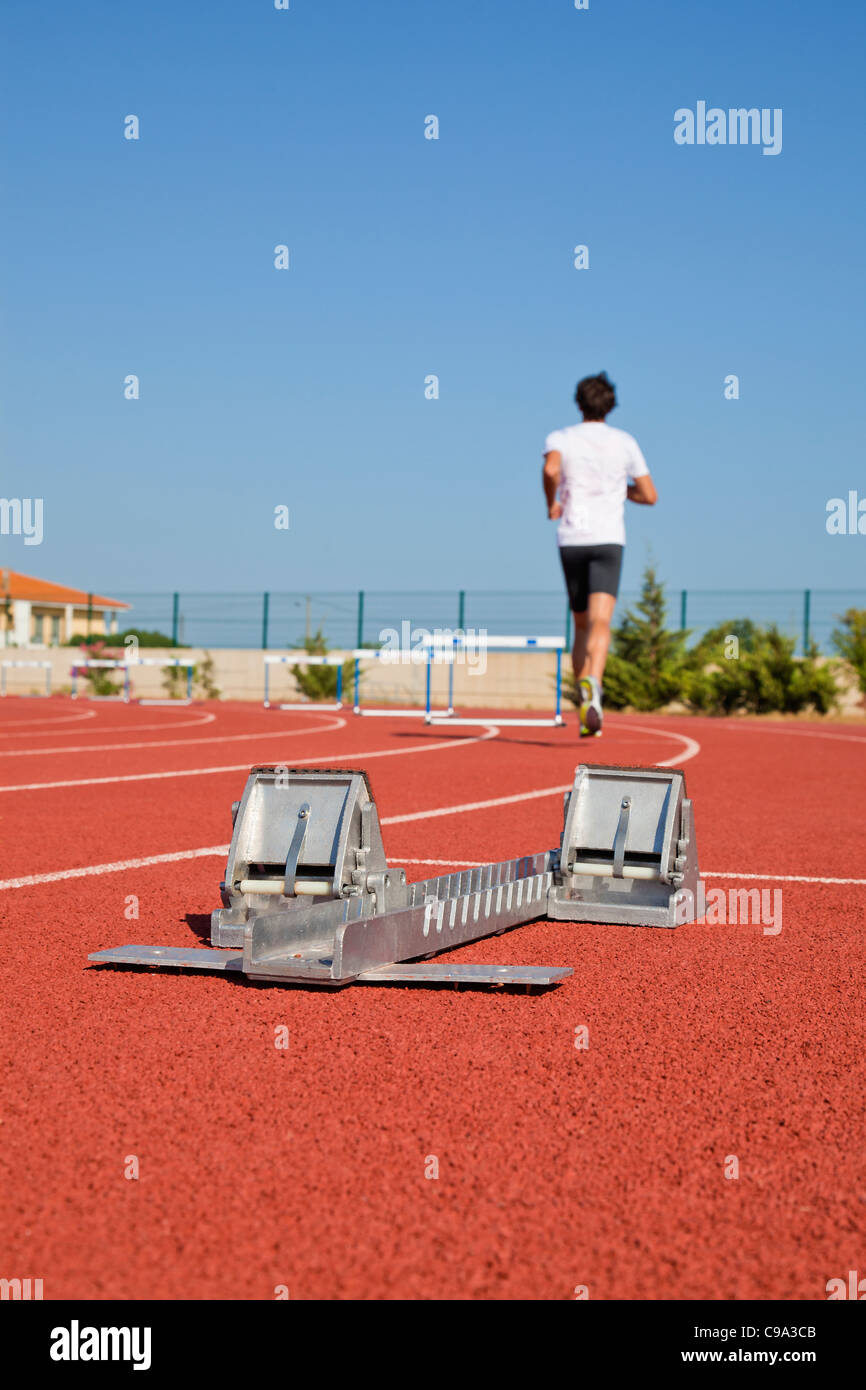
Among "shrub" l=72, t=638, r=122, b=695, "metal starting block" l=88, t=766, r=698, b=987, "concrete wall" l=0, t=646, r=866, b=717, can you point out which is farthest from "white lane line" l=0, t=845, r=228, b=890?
"shrub" l=72, t=638, r=122, b=695

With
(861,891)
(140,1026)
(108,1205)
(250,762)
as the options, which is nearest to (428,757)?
(250,762)

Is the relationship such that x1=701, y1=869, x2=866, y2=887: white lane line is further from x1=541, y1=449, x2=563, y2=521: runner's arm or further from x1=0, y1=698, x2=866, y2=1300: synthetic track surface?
x1=541, y1=449, x2=563, y2=521: runner's arm

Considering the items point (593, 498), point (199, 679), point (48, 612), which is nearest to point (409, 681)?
point (199, 679)

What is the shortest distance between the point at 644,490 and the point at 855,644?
1893cm

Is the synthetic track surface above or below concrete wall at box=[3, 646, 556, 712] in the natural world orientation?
above

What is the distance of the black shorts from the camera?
923 centimetres

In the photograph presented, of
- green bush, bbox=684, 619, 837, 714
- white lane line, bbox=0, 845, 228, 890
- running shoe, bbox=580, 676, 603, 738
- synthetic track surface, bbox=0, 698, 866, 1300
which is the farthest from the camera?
green bush, bbox=684, 619, 837, 714

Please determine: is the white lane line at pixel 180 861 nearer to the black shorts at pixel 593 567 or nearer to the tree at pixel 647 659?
the black shorts at pixel 593 567

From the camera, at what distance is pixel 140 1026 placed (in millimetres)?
2982

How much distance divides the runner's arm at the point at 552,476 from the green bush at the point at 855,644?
61.4 ft

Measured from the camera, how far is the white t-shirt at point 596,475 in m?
9.13

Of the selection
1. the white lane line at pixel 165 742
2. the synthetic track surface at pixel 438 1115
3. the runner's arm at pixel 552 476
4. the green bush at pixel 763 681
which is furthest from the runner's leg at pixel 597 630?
the green bush at pixel 763 681

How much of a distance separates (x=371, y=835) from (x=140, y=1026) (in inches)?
44.1

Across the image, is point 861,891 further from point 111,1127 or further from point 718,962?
point 111,1127
